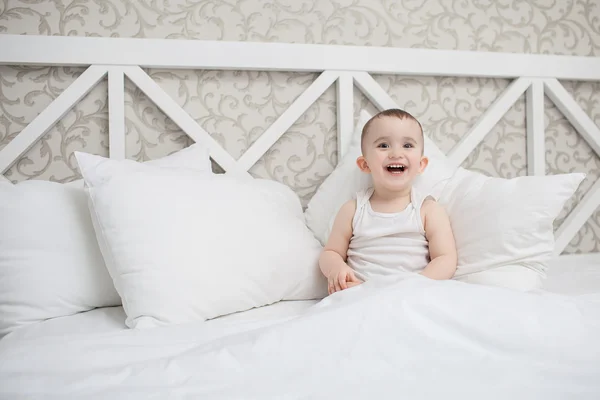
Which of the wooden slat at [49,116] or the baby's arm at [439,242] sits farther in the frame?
the wooden slat at [49,116]

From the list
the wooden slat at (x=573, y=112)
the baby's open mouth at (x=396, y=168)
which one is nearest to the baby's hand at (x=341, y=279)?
the baby's open mouth at (x=396, y=168)

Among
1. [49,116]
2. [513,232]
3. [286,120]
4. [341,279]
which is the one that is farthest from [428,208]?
[49,116]

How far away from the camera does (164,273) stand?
95 cm

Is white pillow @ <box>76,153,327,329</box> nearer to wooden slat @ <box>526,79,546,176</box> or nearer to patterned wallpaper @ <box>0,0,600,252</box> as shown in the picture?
patterned wallpaper @ <box>0,0,600,252</box>

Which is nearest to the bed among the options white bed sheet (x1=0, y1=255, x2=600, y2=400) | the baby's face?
white bed sheet (x1=0, y1=255, x2=600, y2=400)

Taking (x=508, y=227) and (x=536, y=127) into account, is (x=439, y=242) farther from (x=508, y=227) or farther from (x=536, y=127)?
(x=536, y=127)

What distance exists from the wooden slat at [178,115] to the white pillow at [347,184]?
25cm

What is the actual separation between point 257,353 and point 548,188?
81 cm

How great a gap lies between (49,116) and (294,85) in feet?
2.30

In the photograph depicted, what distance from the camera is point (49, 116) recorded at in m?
1.33

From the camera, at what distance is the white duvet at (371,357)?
0.59 m

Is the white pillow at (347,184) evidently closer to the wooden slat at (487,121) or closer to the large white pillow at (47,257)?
the wooden slat at (487,121)

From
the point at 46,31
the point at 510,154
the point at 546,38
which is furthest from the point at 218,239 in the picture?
the point at 546,38

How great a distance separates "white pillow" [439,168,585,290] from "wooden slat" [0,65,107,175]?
3.47ft
